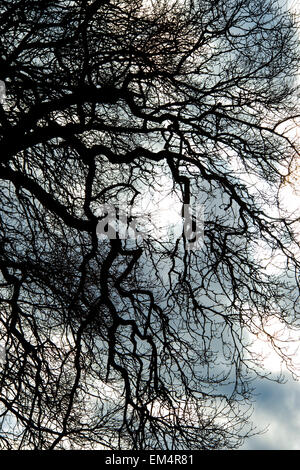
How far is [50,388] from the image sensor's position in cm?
571

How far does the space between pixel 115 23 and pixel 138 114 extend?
4.12ft

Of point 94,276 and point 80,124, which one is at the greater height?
point 80,124

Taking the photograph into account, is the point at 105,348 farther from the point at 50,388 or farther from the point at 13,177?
the point at 13,177

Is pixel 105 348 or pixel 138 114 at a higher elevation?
pixel 138 114

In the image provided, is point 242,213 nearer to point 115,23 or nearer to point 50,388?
point 115,23

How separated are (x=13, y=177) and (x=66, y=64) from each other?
62.7 inches

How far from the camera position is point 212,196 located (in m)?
7.30

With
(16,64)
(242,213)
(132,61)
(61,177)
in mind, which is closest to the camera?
(16,64)

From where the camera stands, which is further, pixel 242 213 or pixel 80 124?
pixel 242 213

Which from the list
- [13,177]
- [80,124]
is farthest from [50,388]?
[80,124]

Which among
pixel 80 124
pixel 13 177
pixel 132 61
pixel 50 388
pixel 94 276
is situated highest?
pixel 132 61

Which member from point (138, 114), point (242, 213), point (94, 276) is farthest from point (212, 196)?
point (94, 276)
